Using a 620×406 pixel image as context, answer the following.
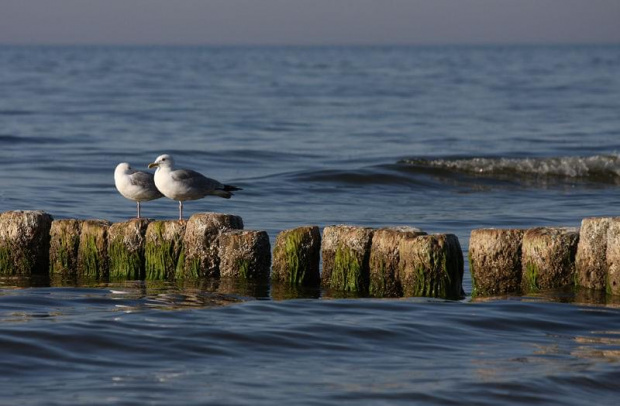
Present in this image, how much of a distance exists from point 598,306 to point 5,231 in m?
5.20

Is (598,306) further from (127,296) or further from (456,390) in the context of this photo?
(127,296)

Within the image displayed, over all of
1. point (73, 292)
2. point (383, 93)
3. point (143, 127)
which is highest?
point (383, 93)

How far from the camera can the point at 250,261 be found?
353 inches

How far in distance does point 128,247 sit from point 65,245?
2.04 feet

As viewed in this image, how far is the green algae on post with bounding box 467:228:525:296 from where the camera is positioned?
8.51 meters

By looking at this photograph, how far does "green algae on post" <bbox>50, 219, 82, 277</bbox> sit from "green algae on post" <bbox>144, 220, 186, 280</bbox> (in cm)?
68

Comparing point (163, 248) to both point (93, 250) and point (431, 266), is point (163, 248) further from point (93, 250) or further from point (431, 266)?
point (431, 266)

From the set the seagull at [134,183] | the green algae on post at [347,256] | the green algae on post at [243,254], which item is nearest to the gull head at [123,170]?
the seagull at [134,183]

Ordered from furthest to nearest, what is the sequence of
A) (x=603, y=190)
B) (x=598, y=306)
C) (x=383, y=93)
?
(x=383, y=93) → (x=603, y=190) → (x=598, y=306)

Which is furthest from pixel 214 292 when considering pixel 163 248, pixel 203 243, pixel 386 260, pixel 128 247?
pixel 386 260

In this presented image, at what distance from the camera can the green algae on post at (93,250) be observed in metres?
9.32

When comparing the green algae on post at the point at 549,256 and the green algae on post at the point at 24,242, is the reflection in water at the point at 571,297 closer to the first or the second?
the green algae on post at the point at 549,256

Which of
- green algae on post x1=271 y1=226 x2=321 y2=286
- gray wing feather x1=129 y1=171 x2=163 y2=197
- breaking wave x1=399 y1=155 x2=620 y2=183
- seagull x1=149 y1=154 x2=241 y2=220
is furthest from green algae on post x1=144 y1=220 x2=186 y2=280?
breaking wave x1=399 y1=155 x2=620 y2=183

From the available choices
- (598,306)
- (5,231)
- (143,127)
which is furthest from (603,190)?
(143,127)
